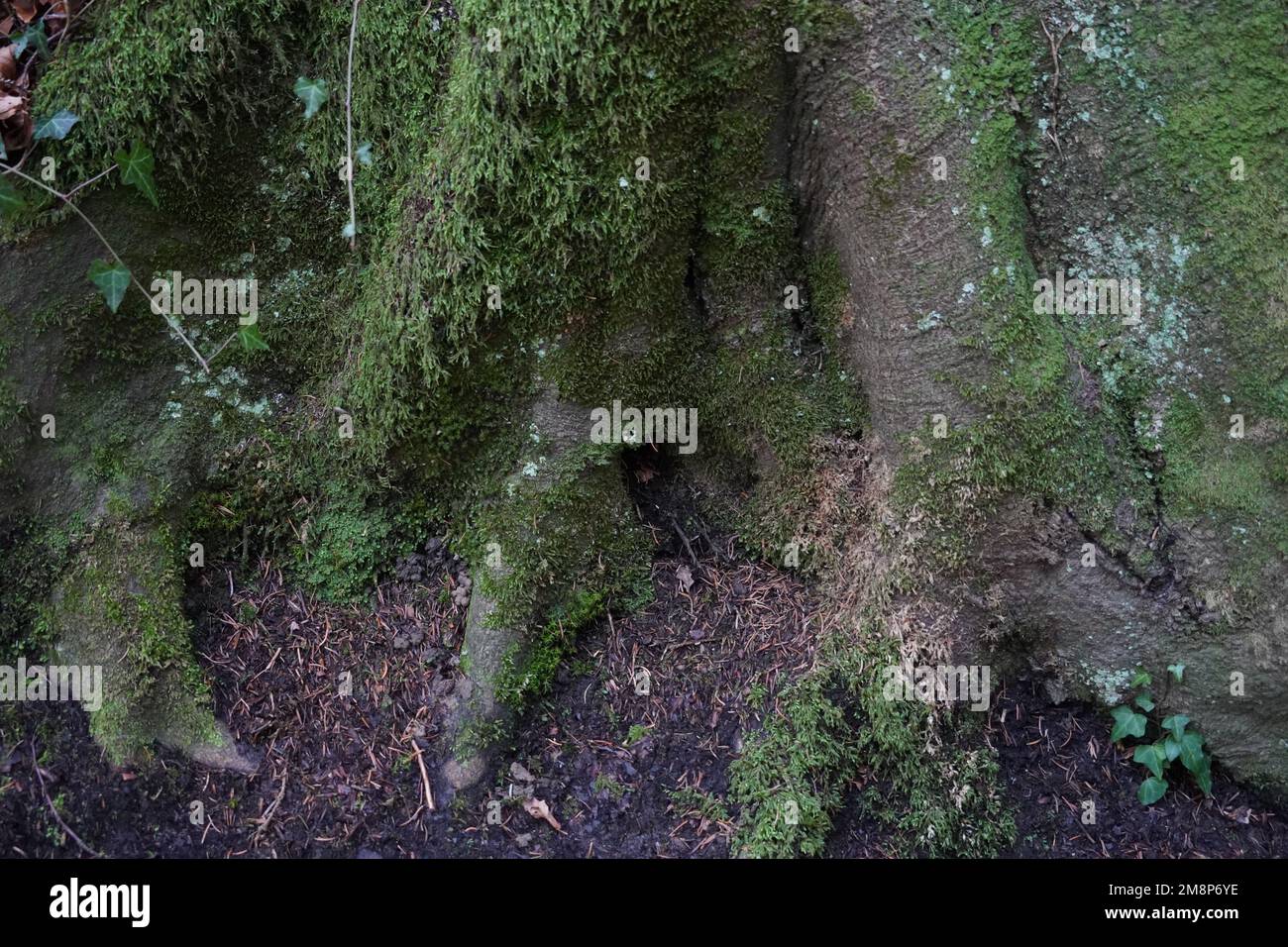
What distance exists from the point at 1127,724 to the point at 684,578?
188 centimetres

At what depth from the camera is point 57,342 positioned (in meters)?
3.63

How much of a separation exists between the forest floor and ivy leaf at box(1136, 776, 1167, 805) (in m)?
0.07

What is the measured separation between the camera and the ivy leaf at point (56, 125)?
3.41 m

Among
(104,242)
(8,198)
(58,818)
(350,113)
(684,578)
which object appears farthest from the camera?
(684,578)

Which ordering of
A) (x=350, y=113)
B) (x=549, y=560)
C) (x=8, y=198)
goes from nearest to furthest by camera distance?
(x=8, y=198) → (x=350, y=113) → (x=549, y=560)

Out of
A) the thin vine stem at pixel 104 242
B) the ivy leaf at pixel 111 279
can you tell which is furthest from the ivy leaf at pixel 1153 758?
the ivy leaf at pixel 111 279

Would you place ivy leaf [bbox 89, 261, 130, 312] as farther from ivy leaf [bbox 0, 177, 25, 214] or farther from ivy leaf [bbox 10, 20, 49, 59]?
ivy leaf [bbox 10, 20, 49, 59]

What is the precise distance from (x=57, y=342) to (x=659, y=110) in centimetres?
255

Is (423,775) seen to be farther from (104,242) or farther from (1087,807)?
(1087,807)

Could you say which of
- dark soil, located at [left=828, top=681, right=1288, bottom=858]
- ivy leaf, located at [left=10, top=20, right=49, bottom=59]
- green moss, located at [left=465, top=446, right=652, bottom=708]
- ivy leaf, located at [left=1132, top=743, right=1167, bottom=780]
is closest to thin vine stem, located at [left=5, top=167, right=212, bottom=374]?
ivy leaf, located at [left=10, top=20, right=49, bottom=59]

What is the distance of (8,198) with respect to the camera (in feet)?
11.1

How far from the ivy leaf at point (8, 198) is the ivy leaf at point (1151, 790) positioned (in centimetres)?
489

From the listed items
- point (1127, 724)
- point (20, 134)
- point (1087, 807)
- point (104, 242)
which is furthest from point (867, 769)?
point (20, 134)

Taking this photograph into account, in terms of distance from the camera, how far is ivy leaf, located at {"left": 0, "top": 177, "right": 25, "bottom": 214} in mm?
3383
